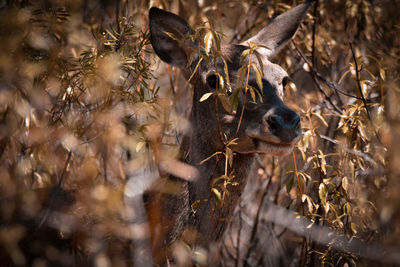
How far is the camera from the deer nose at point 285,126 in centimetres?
296

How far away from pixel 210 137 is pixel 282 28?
1500 mm

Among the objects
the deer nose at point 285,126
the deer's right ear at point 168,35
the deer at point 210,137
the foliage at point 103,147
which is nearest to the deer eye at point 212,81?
the deer at point 210,137

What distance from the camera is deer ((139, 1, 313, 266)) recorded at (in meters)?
3.20

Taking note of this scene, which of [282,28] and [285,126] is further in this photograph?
[282,28]

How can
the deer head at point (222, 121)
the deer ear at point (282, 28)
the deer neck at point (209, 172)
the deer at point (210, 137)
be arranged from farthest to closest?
the deer ear at point (282, 28) < the deer neck at point (209, 172) < the deer at point (210, 137) < the deer head at point (222, 121)

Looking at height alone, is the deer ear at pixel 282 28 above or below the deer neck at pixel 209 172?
above

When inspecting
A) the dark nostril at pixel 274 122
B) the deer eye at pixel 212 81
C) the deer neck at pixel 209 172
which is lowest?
Answer: the deer neck at pixel 209 172

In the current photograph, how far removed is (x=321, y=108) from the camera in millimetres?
4820

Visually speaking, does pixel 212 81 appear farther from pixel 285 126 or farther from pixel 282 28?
pixel 282 28

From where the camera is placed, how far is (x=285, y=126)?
9.68 feet

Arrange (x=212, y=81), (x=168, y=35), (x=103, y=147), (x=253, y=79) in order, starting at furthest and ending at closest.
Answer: (x=103, y=147) < (x=168, y=35) < (x=212, y=81) < (x=253, y=79)

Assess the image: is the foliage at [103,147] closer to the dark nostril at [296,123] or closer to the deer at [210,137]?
the deer at [210,137]

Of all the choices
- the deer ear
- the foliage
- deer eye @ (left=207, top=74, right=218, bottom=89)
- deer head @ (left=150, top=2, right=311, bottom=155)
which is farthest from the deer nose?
the deer ear

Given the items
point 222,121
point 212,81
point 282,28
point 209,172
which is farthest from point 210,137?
point 282,28
